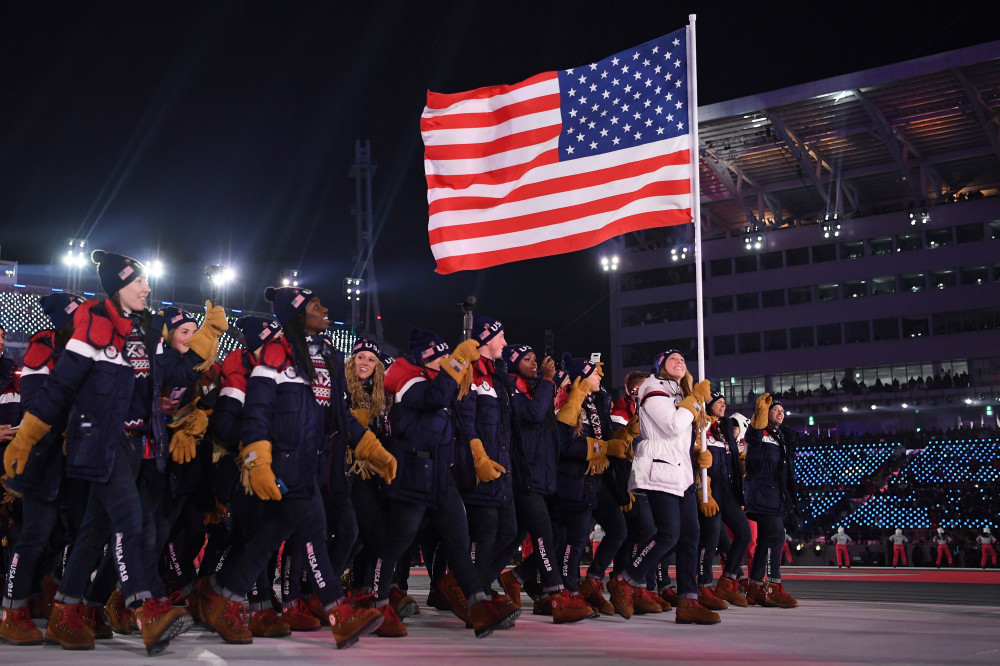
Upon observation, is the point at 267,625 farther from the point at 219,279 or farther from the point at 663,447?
the point at 219,279

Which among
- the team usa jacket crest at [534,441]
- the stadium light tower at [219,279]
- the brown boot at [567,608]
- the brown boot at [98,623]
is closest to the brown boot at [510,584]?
the brown boot at [567,608]

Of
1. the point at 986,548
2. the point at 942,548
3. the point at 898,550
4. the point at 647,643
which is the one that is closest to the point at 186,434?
the point at 647,643

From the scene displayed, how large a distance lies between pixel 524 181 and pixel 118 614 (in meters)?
6.06

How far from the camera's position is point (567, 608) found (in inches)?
308

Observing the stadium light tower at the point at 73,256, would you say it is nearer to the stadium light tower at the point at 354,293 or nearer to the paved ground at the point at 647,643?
the stadium light tower at the point at 354,293

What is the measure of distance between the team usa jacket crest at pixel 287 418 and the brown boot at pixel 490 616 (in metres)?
1.28

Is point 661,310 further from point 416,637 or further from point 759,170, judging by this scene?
point 416,637

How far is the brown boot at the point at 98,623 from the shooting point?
20.3 feet

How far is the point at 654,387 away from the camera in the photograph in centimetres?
844

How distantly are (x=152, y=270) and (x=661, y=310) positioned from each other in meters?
30.6

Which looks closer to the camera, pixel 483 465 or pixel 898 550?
pixel 483 465

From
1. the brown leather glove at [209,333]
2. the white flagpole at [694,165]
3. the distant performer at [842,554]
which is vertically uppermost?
the white flagpole at [694,165]

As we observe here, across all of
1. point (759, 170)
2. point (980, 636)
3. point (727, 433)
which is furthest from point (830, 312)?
point (980, 636)

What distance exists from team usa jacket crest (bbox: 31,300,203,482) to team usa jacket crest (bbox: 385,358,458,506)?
5.75 feet
